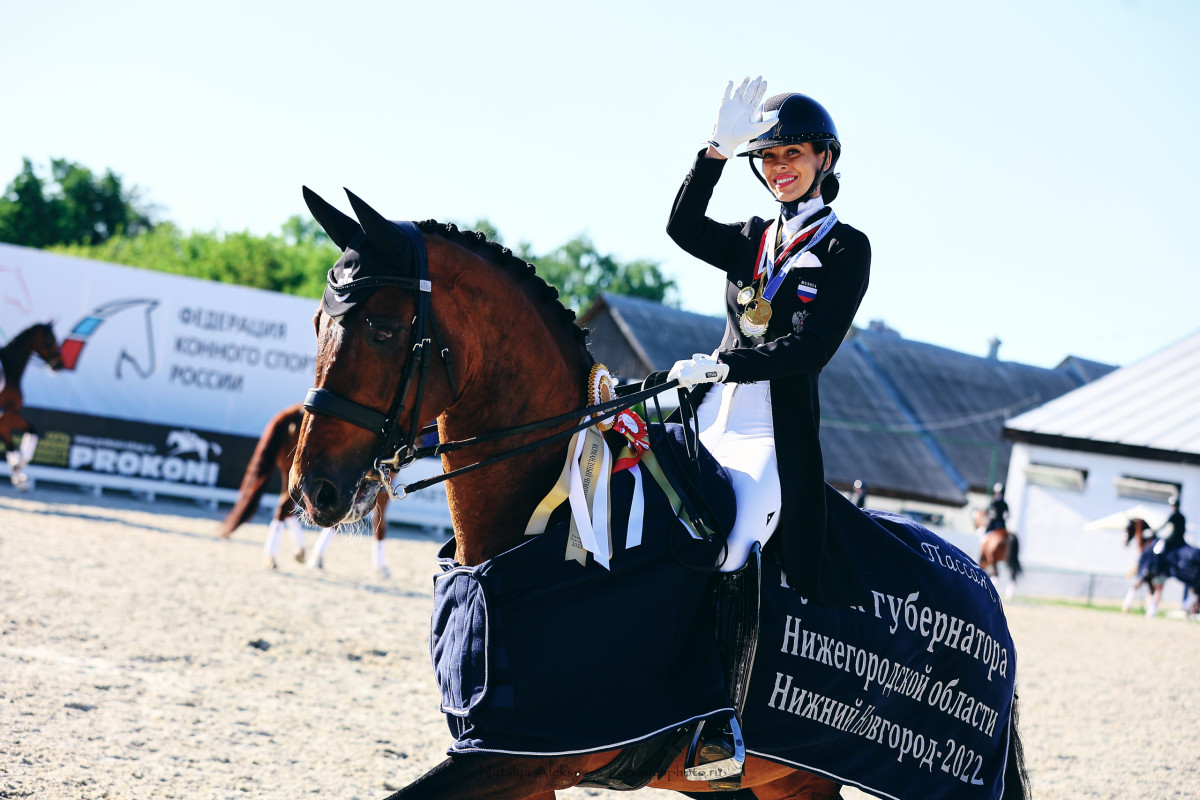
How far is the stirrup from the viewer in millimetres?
2840

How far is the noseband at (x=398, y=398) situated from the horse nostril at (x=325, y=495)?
115 mm

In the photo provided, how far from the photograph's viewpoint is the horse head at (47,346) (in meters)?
17.1

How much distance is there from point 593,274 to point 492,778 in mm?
56884

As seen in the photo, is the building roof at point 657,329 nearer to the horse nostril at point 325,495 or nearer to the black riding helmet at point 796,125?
the black riding helmet at point 796,125

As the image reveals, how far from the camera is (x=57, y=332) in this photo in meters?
18.5

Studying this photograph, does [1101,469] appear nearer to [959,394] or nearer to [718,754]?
[959,394]

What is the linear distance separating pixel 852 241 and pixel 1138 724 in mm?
7924

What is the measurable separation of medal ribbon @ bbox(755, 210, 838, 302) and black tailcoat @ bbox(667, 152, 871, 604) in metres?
0.02

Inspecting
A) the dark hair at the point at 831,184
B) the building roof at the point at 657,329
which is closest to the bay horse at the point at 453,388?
the dark hair at the point at 831,184

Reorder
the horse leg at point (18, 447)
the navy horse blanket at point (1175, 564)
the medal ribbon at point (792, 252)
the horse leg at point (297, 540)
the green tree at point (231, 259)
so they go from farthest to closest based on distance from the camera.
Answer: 1. the green tree at point (231, 259)
2. the navy horse blanket at point (1175, 564)
3. the horse leg at point (18, 447)
4. the horse leg at point (297, 540)
5. the medal ribbon at point (792, 252)

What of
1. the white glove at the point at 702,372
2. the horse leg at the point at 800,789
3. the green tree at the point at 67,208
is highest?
the green tree at the point at 67,208

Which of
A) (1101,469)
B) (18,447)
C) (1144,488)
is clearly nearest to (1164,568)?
(1144,488)

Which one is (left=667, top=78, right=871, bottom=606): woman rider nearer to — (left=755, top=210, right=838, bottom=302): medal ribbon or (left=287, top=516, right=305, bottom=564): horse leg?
(left=755, top=210, right=838, bottom=302): medal ribbon

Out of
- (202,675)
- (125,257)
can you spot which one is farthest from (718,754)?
(125,257)
